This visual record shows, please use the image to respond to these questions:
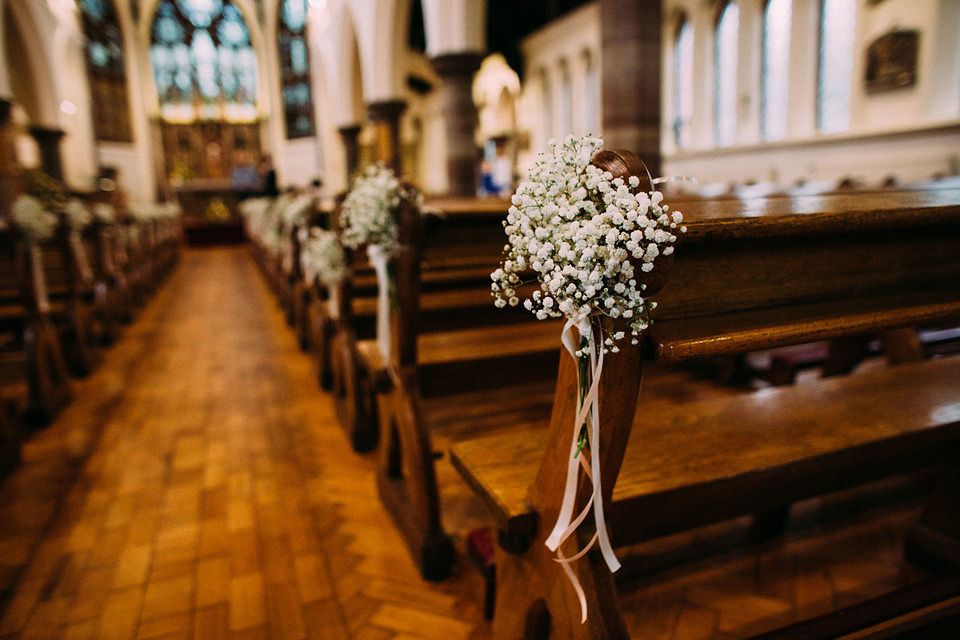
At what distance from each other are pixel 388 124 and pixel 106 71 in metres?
12.6

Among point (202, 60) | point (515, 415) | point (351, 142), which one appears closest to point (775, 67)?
point (351, 142)

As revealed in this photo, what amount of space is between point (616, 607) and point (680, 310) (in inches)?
24.5

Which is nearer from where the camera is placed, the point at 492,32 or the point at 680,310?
the point at 680,310

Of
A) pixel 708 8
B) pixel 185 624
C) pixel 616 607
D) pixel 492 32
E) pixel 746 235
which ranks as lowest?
pixel 185 624

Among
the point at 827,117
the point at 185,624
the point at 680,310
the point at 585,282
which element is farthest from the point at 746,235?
→ the point at 827,117

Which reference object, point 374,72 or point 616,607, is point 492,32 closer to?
point 374,72

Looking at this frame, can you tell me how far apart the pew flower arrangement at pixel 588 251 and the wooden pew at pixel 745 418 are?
5cm

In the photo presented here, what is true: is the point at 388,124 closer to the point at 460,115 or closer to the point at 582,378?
the point at 460,115

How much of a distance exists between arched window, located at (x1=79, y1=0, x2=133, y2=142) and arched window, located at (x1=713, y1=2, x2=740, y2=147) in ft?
50.1

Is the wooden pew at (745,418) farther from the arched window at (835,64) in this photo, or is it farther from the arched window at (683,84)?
the arched window at (683,84)

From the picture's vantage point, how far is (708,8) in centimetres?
1080

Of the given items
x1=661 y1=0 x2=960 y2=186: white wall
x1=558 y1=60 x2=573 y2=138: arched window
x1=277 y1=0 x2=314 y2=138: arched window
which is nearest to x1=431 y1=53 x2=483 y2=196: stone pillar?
x1=661 y1=0 x2=960 y2=186: white wall

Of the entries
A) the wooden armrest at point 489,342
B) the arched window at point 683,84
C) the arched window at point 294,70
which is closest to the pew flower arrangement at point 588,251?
the wooden armrest at point 489,342

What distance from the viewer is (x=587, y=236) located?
3.21 ft
